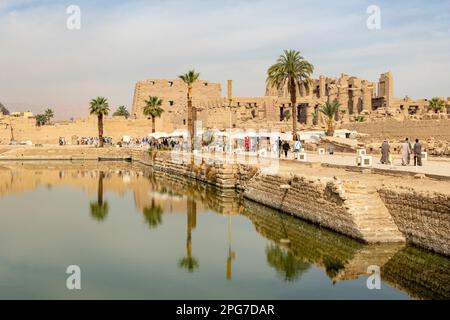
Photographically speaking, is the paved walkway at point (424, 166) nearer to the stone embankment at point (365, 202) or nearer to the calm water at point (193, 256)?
the stone embankment at point (365, 202)

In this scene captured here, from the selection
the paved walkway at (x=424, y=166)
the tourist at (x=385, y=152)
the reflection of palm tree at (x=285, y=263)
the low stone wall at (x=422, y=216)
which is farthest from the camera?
the tourist at (x=385, y=152)

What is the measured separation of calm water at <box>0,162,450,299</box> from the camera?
10.7 m

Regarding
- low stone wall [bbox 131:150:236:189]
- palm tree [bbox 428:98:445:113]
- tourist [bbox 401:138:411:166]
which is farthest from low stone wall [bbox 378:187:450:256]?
palm tree [bbox 428:98:445:113]

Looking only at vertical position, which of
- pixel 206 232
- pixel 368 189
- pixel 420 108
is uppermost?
pixel 420 108

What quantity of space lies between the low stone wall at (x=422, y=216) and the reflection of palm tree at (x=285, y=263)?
2719mm

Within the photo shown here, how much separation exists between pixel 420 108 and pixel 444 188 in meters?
53.5

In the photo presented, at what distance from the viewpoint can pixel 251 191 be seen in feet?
75.5

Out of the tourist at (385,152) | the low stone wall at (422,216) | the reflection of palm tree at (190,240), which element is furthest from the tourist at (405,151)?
the reflection of palm tree at (190,240)

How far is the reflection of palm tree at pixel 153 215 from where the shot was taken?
62.1ft

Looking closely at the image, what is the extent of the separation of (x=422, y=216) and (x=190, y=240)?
21.9 feet

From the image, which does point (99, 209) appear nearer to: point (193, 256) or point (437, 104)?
point (193, 256)

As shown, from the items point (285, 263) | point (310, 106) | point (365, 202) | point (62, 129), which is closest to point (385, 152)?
point (365, 202)

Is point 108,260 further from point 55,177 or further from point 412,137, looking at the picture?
point 412,137
